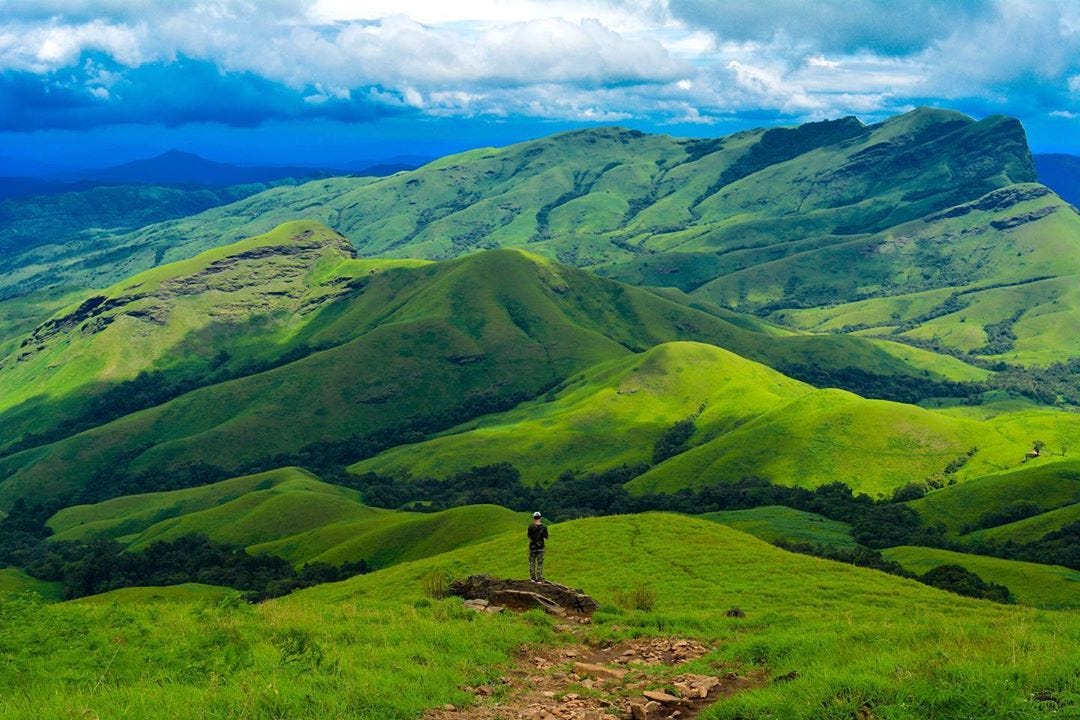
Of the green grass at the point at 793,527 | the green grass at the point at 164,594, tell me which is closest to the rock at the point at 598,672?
the green grass at the point at 164,594

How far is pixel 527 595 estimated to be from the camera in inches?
1742

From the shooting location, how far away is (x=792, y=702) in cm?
2283

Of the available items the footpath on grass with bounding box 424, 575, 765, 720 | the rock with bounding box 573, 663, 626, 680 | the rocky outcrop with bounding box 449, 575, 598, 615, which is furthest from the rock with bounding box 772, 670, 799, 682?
the rocky outcrop with bounding box 449, 575, 598, 615

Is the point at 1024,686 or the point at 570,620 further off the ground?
the point at 1024,686

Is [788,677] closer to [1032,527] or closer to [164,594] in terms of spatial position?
[164,594]

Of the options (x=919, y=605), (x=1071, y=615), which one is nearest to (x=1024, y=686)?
(x=1071, y=615)

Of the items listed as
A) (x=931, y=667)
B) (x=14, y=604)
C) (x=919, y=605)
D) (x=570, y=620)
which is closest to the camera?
(x=931, y=667)

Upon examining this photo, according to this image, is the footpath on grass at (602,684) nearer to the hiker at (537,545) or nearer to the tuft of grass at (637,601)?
the tuft of grass at (637,601)

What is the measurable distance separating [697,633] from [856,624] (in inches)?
261

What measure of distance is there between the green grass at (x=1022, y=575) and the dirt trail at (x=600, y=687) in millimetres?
85642

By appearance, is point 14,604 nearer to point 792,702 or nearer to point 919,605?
point 792,702

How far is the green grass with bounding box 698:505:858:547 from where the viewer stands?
538ft

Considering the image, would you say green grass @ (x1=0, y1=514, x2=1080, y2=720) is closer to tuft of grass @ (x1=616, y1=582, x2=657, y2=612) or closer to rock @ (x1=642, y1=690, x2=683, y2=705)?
rock @ (x1=642, y1=690, x2=683, y2=705)

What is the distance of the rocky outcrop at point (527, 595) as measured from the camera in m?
44.0
